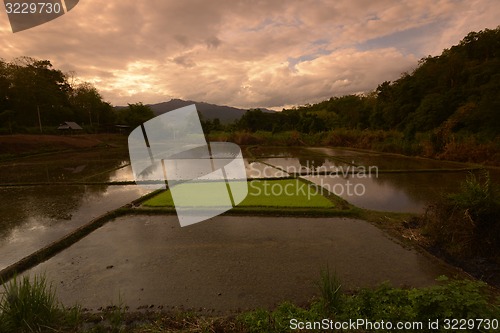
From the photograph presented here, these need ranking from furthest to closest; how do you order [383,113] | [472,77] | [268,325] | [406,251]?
1. [383,113]
2. [472,77]
3. [406,251]
4. [268,325]

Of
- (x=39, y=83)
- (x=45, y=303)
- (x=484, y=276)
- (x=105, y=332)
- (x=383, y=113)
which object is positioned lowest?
(x=484, y=276)

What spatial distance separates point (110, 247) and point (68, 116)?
131ft

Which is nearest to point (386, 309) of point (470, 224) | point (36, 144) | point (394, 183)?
point (470, 224)

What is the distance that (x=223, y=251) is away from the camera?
5.05 meters

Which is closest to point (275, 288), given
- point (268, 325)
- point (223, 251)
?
point (268, 325)

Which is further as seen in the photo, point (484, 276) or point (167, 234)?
point (167, 234)

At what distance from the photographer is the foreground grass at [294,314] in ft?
7.66

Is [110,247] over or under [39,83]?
under

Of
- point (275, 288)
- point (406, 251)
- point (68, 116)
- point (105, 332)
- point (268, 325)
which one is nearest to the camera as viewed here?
point (268, 325)

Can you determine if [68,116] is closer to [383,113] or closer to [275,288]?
[383,113]

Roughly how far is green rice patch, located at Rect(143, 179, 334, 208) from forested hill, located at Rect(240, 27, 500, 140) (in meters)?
12.3

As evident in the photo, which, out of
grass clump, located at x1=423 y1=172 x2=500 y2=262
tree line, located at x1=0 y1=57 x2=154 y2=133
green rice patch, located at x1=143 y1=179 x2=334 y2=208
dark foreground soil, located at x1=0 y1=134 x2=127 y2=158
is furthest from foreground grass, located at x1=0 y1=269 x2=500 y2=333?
tree line, located at x1=0 y1=57 x2=154 y2=133

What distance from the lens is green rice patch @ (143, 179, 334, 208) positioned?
7602mm

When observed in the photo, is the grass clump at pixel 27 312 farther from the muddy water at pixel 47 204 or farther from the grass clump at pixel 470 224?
the grass clump at pixel 470 224
